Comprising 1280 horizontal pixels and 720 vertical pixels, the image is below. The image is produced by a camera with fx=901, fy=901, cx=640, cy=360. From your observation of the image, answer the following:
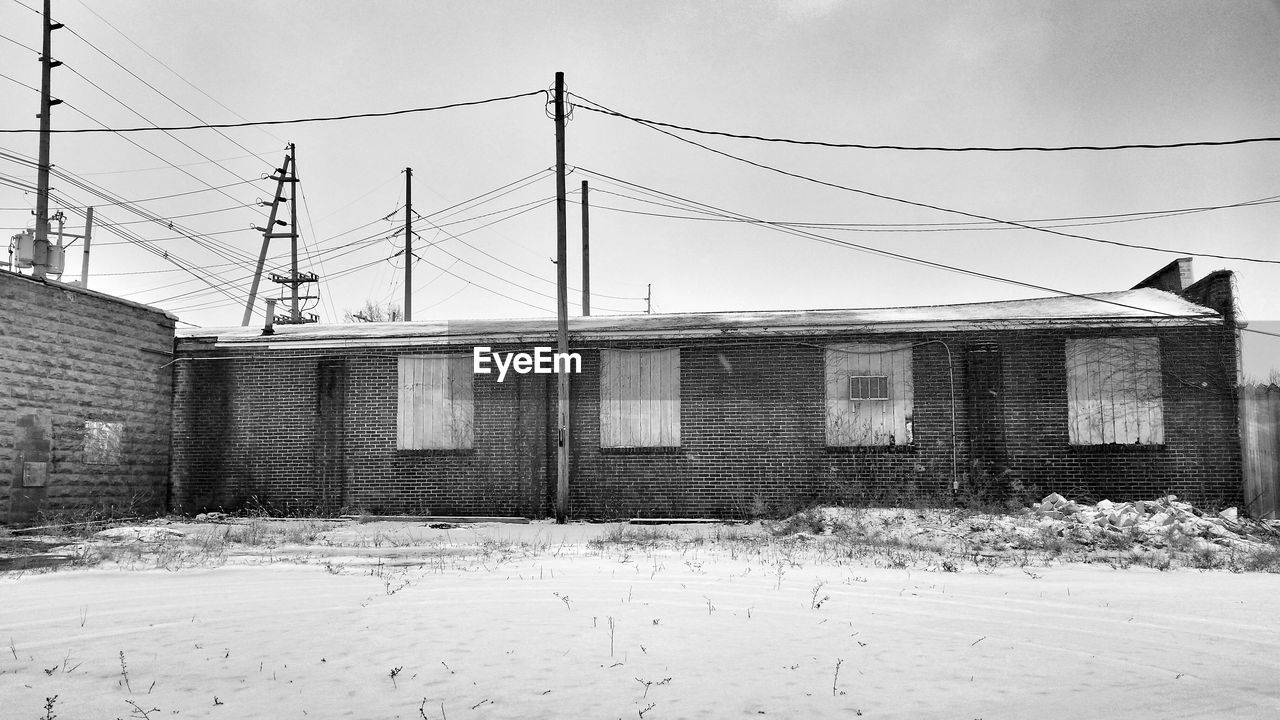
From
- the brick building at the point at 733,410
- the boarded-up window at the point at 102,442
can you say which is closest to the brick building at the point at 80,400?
the boarded-up window at the point at 102,442

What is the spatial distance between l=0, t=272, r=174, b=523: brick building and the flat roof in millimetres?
1243

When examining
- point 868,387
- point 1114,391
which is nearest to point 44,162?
point 868,387

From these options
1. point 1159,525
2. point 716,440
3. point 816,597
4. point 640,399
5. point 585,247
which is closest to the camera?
point 816,597

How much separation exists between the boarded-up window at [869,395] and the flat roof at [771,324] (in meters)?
0.50

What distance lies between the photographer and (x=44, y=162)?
19734 millimetres

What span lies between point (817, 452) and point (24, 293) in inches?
548

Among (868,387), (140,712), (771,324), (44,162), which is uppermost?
(44,162)

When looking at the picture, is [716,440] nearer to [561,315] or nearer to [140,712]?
[561,315]

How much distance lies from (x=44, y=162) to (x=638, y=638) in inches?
779

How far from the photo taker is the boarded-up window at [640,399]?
1691 cm

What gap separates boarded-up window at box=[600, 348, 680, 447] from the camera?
16.9 m

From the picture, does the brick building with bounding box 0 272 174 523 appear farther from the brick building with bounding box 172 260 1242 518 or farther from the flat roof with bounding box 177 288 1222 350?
the flat roof with bounding box 177 288 1222 350

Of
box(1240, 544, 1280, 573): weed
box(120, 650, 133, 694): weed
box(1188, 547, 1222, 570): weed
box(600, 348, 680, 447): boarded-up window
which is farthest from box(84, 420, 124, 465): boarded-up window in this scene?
box(1240, 544, 1280, 573): weed

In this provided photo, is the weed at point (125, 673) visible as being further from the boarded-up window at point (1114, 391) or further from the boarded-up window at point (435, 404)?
the boarded-up window at point (1114, 391)
